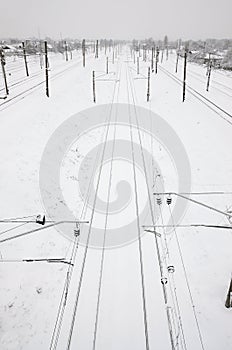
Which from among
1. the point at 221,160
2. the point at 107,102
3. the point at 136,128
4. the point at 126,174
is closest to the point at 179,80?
the point at 107,102

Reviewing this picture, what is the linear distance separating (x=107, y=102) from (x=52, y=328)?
3492 centimetres

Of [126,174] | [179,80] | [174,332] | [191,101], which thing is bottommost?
[174,332]

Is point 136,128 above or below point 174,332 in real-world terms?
above

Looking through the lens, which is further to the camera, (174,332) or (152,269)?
(152,269)

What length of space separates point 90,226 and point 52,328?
626 centimetres

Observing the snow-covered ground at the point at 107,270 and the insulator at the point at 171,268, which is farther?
the insulator at the point at 171,268

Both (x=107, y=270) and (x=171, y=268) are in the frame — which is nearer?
(x=171, y=268)

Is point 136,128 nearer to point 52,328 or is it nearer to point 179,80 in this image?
point 52,328

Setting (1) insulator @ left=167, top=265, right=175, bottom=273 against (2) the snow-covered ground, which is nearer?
(2) the snow-covered ground

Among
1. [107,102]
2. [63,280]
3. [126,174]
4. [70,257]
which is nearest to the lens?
[63,280]

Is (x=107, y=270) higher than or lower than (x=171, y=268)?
lower

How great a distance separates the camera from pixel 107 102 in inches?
1599

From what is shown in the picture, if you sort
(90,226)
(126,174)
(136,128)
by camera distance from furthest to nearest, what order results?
(136,128), (126,174), (90,226)

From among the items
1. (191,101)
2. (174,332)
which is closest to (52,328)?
(174,332)
